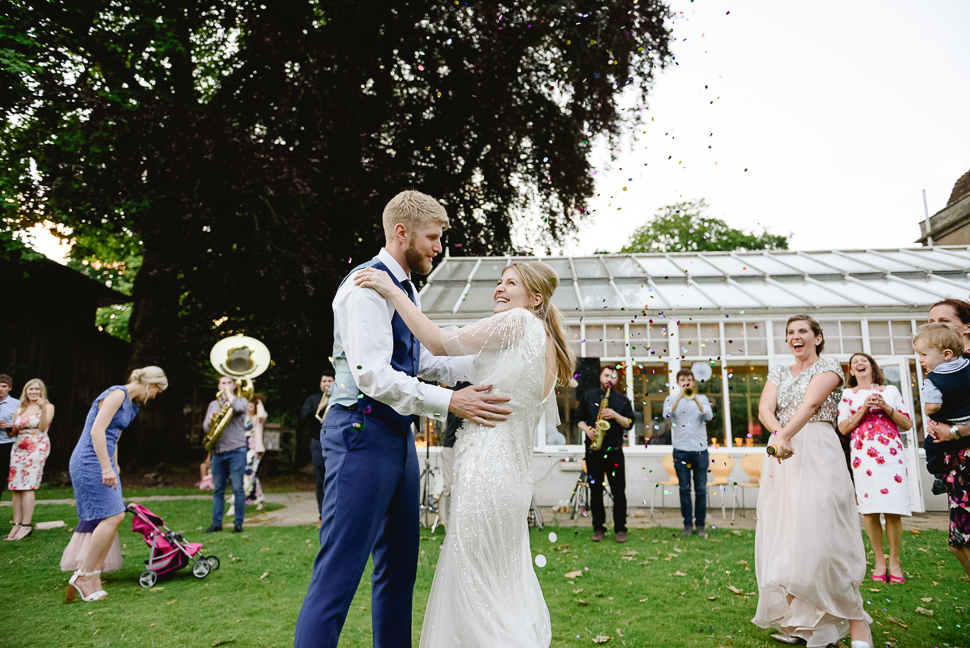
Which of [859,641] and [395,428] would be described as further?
[859,641]

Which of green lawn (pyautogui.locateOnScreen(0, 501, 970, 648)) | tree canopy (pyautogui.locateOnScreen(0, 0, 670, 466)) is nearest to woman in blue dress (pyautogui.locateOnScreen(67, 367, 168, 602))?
green lawn (pyautogui.locateOnScreen(0, 501, 970, 648))

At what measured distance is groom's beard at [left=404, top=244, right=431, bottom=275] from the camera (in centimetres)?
265

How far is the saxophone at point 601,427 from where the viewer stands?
7.60 meters

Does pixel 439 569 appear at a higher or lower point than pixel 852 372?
lower

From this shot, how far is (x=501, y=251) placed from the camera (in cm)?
1448

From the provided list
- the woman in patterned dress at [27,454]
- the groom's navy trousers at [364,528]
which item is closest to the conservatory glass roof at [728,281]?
the woman in patterned dress at [27,454]

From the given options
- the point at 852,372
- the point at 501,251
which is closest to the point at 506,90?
the point at 501,251

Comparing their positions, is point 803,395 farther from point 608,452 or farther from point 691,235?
point 691,235

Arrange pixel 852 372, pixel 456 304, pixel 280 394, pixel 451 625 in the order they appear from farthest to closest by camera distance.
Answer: pixel 280 394 < pixel 456 304 < pixel 852 372 < pixel 451 625

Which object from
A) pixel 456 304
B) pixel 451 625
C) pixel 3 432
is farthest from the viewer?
pixel 456 304

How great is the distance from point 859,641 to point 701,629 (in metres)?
0.94

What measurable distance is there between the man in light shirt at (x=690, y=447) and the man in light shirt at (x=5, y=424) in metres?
8.68

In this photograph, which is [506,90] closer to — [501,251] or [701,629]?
[501,251]

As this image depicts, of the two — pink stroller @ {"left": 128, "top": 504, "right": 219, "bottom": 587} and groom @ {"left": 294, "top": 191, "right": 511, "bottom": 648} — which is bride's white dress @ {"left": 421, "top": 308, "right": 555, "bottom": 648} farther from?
pink stroller @ {"left": 128, "top": 504, "right": 219, "bottom": 587}
